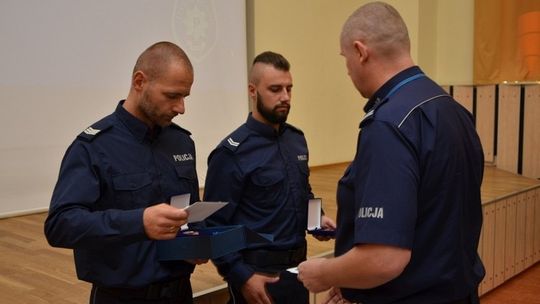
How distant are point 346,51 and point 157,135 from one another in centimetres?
81

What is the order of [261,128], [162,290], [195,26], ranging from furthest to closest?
[195,26] < [261,128] < [162,290]

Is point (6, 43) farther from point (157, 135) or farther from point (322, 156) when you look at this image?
point (322, 156)

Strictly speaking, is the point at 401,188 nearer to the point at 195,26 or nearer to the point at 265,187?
the point at 265,187

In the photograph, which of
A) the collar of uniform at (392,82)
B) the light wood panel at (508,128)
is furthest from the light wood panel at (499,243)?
the collar of uniform at (392,82)

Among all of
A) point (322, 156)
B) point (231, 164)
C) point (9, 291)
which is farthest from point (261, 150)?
point (322, 156)

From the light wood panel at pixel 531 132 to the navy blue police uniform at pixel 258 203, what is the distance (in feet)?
18.7

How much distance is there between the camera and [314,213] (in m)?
2.45

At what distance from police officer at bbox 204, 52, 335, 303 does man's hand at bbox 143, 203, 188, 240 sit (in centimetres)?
78

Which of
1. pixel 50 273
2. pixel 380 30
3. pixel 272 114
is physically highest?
pixel 380 30

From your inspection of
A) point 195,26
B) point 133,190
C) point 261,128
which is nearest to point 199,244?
point 133,190

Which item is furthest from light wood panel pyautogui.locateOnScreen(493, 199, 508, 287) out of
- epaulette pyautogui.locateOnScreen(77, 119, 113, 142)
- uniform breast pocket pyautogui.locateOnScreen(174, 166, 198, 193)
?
epaulette pyautogui.locateOnScreen(77, 119, 113, 142)

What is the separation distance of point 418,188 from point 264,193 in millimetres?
1086

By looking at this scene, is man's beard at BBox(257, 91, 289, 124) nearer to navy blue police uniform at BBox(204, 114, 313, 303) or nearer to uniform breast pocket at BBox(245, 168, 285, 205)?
navy blue police uniform at BBox(204, 114, 313, 303)

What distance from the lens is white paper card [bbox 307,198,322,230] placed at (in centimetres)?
244
